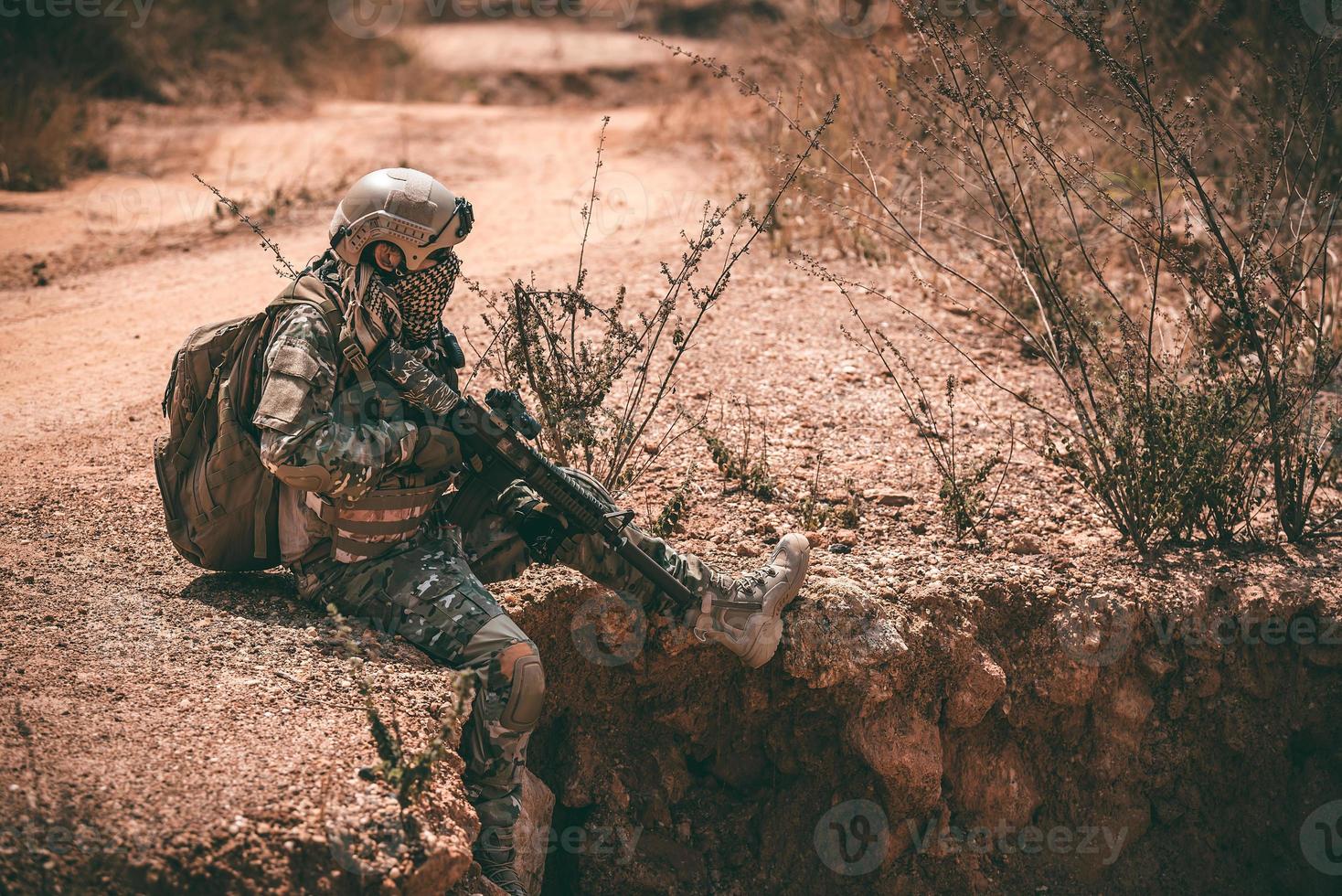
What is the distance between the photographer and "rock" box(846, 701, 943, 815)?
3.60 metres

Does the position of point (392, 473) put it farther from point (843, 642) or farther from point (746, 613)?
point (843, 642)

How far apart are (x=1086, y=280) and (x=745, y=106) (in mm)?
4358

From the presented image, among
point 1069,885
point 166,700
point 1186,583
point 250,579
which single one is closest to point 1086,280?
point 1186,583

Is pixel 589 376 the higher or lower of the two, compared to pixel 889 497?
higher

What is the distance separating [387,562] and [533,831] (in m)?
0.88

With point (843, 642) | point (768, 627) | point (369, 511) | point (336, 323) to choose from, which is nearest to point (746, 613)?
point (768, 627)

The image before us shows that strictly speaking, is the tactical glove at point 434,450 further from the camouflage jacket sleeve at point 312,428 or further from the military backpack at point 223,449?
the military backpack at point 223,449

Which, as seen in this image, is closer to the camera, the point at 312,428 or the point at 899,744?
the point at 312,428

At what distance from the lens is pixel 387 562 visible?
3016 mm

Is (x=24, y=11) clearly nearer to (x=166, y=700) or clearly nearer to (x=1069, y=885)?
(x=166, y=700)

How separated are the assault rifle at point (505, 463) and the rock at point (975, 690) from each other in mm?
894

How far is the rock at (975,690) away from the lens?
3594 mm

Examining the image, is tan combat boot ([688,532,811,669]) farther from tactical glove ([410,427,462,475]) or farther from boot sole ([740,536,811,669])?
tactical glove ([410,427,462,475])

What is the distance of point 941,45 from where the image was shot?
140 inches
